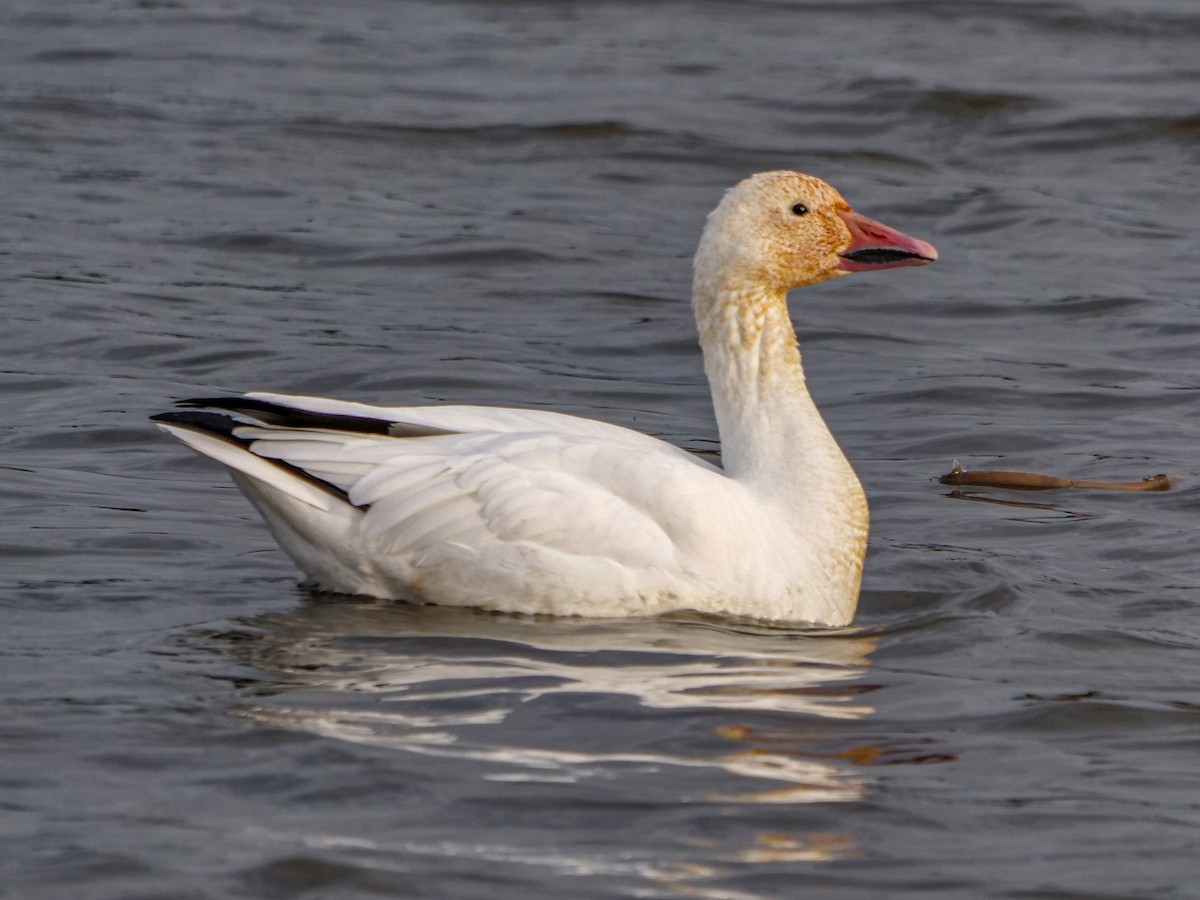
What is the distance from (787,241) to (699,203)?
6.71m

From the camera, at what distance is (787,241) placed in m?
6.98

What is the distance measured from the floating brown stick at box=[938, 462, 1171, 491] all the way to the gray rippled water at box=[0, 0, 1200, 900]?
7 centimetres

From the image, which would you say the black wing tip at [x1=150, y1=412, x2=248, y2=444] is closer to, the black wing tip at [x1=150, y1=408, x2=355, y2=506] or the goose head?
the black wing tip at [x1=150, y1=408, x2=355, y2=506]

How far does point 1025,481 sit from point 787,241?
215 cm

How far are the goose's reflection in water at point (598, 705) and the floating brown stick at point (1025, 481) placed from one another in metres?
2.17

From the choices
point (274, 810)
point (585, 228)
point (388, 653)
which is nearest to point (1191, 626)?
point (388, 653)

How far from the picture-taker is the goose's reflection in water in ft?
16.6

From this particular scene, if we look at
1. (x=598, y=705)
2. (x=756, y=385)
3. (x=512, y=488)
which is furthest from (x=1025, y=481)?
(x=598, y=705)

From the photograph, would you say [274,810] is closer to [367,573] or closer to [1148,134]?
[367,573]

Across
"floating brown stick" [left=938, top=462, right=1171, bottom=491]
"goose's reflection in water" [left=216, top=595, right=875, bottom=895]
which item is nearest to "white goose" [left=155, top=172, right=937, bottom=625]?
"goose's reflection in water" [left=216, top=595, right=875, bottom=895]

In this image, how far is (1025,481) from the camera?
28.2 ft

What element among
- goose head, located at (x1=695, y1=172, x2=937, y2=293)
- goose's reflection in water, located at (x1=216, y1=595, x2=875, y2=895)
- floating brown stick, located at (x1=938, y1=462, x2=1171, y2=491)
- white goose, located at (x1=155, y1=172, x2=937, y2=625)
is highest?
goose head, located at (x1=695, y1=172, x2=937, y2=293)

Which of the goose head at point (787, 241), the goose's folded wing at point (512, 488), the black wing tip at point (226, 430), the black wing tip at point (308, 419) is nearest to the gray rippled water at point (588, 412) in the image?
the goose's folded wing at point (512, 488)

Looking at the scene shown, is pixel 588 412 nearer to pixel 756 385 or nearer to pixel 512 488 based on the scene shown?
pixel 756 385
